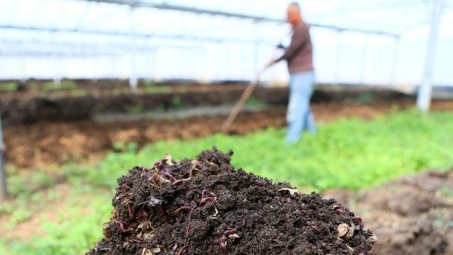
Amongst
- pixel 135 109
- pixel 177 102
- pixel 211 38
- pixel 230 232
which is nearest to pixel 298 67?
pixel 135 109

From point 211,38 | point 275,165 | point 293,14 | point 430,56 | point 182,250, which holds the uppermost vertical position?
point 293,14

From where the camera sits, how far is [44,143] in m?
7.38

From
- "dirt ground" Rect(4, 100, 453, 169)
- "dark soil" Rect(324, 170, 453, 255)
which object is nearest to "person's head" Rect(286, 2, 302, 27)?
"dirt ground" Rect(4, 100, 453, 169)

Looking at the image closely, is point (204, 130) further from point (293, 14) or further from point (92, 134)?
point (293, 14)

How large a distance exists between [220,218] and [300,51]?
19.5 ft

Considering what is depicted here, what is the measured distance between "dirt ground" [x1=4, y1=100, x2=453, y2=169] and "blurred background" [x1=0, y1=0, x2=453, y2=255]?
1.2 inches

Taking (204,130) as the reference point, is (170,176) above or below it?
above

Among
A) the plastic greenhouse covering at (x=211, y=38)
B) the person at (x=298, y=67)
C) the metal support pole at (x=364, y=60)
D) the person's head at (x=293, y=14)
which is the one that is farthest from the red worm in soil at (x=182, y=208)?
the metal support pole at (x=364, y=60)

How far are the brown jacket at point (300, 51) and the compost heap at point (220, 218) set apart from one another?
17.6 feet

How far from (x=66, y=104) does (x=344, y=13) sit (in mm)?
10892

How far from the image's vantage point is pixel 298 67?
294 inches

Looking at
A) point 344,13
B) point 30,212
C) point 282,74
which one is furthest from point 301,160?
point 282,74

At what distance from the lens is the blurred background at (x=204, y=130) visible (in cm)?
422

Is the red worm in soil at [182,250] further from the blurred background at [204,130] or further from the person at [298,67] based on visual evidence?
the person at [298,67]
